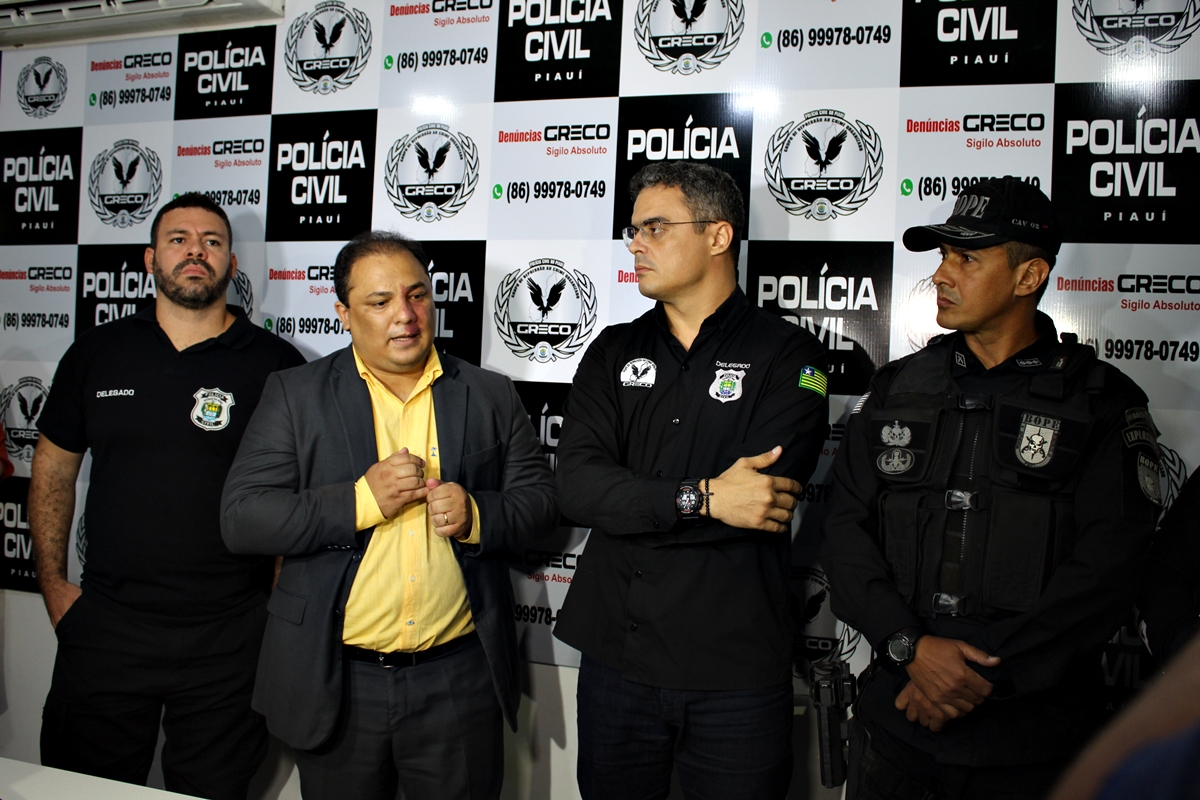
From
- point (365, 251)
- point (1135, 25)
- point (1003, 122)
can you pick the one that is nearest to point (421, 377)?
point (365, 251)

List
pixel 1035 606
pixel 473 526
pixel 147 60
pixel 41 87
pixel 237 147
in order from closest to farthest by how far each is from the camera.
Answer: pixel 1035 606
pixel 473 526
pixel 237 147
pixel 147 60
pixel 41 87

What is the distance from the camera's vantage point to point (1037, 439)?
5.51 feet

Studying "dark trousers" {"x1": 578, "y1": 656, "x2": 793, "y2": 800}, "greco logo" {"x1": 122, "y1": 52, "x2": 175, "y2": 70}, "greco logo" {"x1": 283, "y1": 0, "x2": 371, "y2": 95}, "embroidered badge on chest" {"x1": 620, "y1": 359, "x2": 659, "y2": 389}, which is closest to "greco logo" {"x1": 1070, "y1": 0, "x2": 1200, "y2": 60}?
"embroidered badge on chest" {"x1": 620, "y1": 359, "x2": 659, "y2": 389}

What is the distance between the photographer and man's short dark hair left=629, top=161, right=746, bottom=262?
6.46 ft

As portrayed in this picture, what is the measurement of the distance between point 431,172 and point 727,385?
4.78 ft

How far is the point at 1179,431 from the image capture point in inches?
84.9

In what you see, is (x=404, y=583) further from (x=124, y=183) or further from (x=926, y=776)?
(x=124, y=183)

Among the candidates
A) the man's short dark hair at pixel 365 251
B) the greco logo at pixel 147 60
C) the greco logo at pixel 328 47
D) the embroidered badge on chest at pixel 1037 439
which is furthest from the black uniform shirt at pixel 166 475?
the embroidered badge on chest at pixel 1037 439

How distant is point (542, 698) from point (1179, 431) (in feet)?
6.69

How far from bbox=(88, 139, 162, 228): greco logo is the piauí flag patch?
260cm

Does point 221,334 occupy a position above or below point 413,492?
above

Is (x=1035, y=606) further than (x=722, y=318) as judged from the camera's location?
No

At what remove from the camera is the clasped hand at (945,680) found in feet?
5.16

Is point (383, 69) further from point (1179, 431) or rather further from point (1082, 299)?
point (1179, 431)
